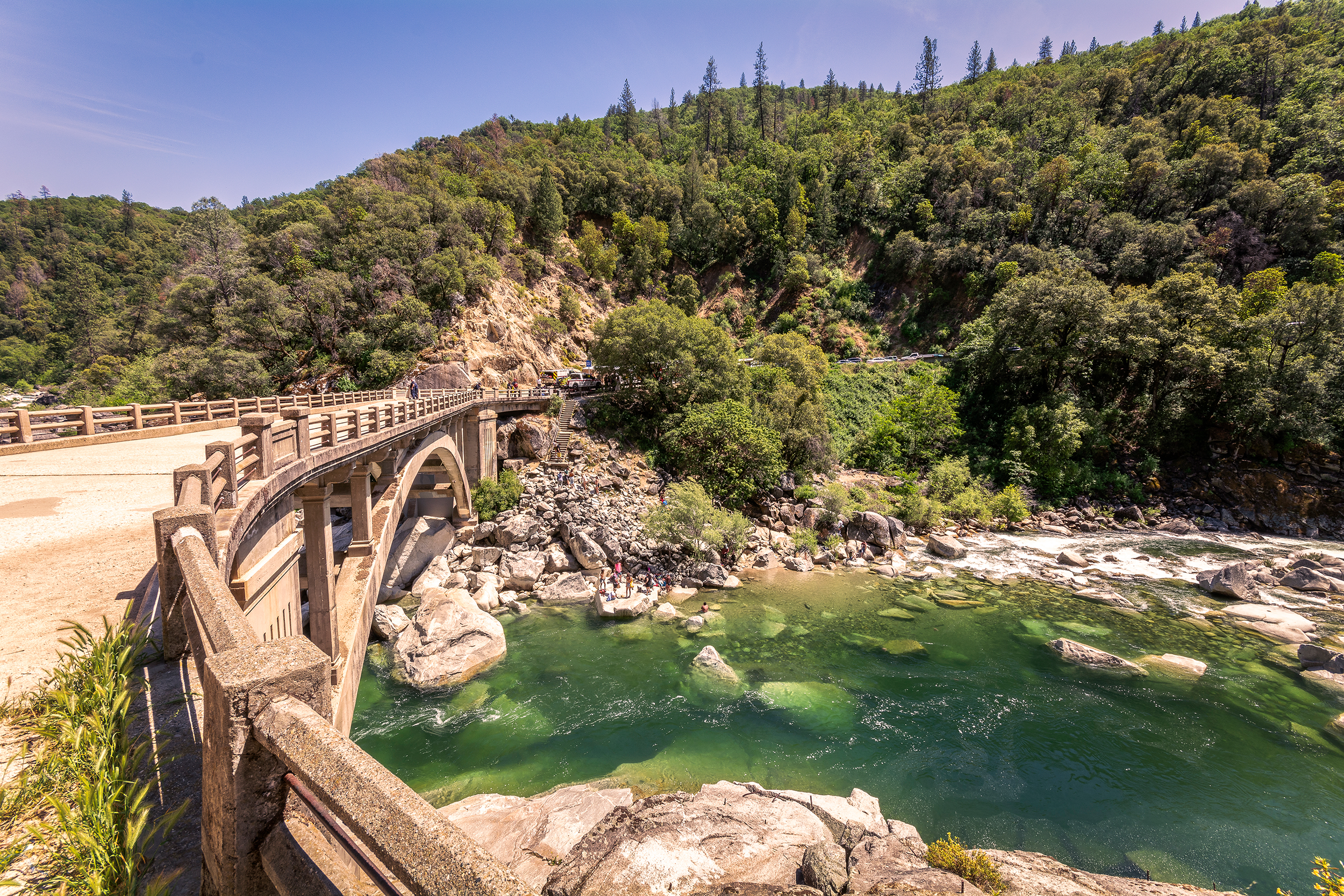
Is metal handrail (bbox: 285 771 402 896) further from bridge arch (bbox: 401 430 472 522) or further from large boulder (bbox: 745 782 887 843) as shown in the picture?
bridge arch (bbox: 401 430 472 522)

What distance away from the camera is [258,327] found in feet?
102

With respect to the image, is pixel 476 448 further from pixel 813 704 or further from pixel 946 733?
pixel 946 733

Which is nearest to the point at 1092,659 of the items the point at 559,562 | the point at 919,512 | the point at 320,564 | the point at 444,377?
the point at 919,512

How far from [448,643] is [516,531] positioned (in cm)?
829

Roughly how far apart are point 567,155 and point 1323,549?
79.2 m

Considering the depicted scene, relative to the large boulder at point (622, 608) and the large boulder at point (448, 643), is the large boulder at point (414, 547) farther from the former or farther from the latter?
the large boulder at point (622, 608)

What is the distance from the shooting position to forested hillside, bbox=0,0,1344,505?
30391mm

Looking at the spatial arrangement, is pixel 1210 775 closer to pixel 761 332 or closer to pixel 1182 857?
pixel 1182 857

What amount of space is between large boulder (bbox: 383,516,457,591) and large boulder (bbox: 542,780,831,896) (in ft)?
47.4

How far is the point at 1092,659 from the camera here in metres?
15.8

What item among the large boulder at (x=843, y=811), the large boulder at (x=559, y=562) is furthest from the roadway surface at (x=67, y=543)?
the large boulder at (x=559, y=562)

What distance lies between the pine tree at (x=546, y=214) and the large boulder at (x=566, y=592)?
136 feet

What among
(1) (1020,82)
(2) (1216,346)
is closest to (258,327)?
(2) (1216,346)

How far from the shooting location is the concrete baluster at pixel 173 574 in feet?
12.9
